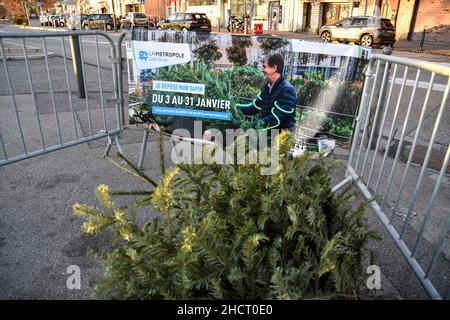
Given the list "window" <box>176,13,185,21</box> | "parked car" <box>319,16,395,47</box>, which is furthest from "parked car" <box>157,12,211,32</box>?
"parked car" <box>319,16,395,47</box>

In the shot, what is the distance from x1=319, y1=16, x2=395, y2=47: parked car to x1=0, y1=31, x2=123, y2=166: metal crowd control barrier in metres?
15.5

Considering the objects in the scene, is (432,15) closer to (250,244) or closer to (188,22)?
(188,22)

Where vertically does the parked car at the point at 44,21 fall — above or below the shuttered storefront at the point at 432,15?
below

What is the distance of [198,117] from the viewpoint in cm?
364

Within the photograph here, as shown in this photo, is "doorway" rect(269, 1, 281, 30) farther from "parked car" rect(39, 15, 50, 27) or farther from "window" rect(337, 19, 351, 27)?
"parked car" rect(39, 15, 50, 27)

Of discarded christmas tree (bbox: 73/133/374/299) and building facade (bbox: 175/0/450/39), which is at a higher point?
building facade (bbox: 175/0/450/39)

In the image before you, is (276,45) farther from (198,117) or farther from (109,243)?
(109,243)

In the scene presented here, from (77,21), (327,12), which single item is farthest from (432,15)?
(77,21)

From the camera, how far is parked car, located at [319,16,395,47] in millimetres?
19953

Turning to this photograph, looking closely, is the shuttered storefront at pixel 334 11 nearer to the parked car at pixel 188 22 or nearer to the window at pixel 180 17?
the parked car at pixel 188 22

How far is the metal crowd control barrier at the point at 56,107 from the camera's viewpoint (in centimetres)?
372

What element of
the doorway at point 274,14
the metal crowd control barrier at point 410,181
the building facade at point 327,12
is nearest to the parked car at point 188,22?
the building facade at point 327,12

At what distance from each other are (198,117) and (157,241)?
2.35 meters

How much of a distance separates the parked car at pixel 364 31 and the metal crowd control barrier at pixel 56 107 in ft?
51.0
